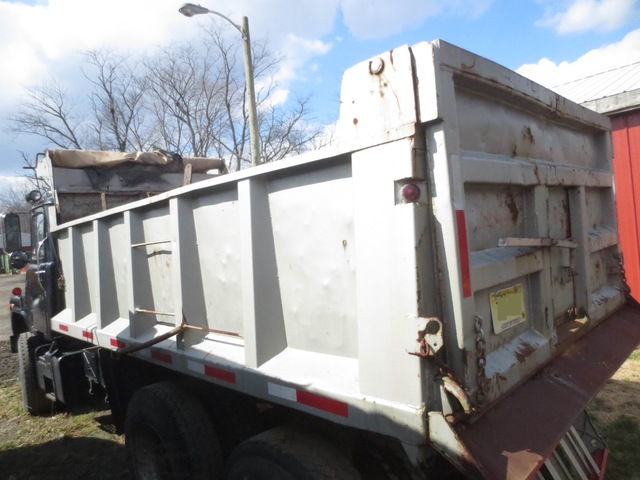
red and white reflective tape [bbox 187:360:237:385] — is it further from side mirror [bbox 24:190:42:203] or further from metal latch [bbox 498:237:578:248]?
side mirror [bbox 24:190:42:203]

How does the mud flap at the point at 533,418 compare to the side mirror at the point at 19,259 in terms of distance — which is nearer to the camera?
the mud flap at the point at 533,418

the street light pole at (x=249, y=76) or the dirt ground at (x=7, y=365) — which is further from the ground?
the street light pole at (x=249, y=76)

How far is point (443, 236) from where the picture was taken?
1774 millimetres

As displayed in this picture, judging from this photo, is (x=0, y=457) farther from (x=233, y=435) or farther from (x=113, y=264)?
(x=233, y=435)

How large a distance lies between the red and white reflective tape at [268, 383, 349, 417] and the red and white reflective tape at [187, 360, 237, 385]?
0.33 m

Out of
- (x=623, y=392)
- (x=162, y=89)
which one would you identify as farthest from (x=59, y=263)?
(x=162, y=89)

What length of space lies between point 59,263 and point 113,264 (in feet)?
5.07

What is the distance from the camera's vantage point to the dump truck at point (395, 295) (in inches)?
69.7

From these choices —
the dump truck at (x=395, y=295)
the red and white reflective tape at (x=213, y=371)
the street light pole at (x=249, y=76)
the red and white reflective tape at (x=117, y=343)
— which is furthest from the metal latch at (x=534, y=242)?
the street light pole at (x=249, y=76)

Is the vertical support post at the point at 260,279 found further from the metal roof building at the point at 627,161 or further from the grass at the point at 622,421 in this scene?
the metal roof building at the point at 627,161

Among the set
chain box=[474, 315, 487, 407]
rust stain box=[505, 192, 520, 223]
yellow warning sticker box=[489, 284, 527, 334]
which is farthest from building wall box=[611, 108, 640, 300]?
chain box=[474, 315, 487, 407]

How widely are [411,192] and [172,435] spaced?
211 cm

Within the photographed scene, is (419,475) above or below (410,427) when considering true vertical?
→ below

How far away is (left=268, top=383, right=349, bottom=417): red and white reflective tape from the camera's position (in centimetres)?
195
